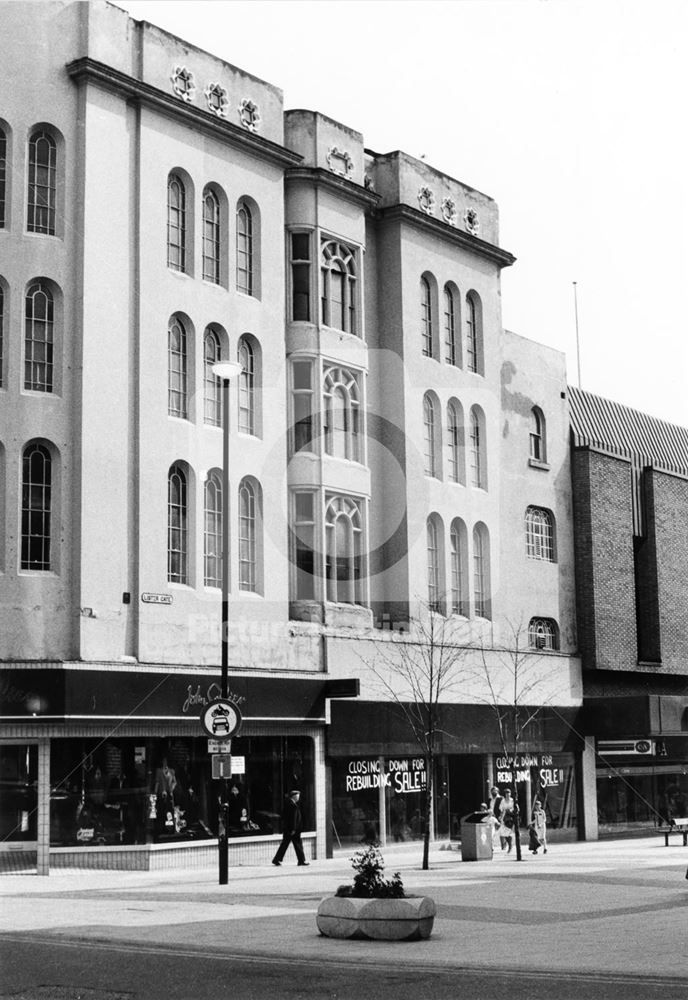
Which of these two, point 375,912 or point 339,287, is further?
point 339,287

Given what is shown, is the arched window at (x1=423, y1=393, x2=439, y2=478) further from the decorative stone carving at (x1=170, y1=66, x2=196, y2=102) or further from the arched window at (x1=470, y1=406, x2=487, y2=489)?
the decorative stone carving at (x1=170, y1=66, x2=196, y2=102)

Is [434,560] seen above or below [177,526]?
below

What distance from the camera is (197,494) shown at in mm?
32750

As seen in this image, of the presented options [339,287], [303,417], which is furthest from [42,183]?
[339,287]

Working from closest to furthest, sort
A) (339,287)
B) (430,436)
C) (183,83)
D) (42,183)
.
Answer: (42,183), (183,83), (339,287), (430,436)

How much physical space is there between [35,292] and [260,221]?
6.94 m

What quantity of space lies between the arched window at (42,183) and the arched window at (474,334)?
1489 centimetres

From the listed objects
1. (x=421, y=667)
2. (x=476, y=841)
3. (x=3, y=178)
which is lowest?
(x=476, y=841)

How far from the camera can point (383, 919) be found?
54.2 ft

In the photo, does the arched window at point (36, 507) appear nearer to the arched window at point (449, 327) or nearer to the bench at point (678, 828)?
the arched window at point (449, 327)

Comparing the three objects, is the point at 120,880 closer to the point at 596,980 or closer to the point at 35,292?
the point at 35,292

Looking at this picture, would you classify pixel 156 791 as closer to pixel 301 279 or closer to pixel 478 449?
pixel 301 279

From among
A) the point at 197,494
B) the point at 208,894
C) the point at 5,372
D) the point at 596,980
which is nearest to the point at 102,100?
the point at 5,372

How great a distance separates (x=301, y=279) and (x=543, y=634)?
45.1 ft
